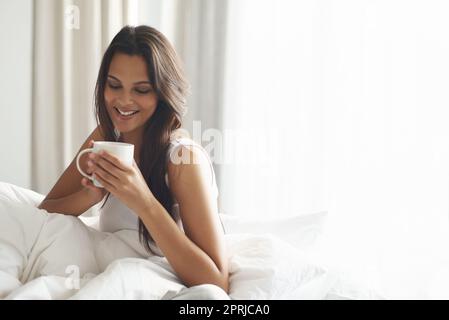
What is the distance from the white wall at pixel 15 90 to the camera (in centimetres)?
236

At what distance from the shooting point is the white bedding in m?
1.03

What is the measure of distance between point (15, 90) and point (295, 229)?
154 cm

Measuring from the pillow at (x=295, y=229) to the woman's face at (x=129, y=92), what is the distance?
450mm

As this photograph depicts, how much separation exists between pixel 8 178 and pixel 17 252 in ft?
4.54

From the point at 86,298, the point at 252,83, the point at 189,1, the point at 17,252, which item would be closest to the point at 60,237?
the point at 17,252

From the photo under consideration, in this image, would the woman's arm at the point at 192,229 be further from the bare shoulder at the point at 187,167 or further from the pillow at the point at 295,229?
the pillow at the point at 295,229

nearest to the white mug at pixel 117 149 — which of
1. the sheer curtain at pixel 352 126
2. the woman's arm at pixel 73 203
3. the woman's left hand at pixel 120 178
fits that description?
the woman's left hand at pixel 120 178

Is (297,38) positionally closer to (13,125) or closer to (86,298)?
(13,125)

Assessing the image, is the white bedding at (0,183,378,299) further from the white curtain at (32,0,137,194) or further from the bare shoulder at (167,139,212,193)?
the white curtain at (32,0,137,194)

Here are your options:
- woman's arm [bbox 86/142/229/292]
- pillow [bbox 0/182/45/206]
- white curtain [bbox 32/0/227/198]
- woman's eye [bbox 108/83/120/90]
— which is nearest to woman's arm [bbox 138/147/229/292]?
woman's arm [bbox 86/142/229/292]

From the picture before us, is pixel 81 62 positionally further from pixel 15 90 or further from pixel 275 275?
pixel 275 275

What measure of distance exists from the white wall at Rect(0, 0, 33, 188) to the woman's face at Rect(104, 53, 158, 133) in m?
1.20

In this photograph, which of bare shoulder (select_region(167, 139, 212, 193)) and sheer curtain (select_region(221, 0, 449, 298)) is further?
sheer curtain (select_region(221, 0, 449, 298))

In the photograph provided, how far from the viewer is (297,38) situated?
2439mm
